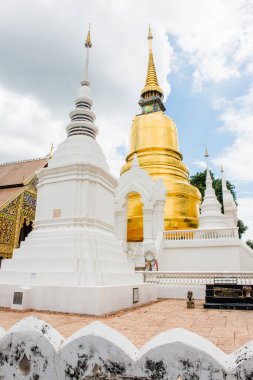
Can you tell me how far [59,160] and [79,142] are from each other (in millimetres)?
826

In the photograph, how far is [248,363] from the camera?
4.96 ft

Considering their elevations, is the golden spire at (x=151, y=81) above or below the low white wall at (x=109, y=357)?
above

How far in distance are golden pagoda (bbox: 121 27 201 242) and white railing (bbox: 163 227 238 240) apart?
86.0 inches

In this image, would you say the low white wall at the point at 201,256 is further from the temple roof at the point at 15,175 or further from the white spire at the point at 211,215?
the temple roof at the point at 15,175

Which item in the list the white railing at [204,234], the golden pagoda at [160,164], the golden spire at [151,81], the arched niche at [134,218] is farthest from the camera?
the golden spire at [151,81]

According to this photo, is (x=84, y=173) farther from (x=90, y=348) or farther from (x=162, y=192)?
(x=162, y=192)

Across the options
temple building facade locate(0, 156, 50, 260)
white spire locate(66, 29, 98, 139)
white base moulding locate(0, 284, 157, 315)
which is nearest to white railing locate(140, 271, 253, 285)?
white base moulding locate(0, 284, 157, 315)

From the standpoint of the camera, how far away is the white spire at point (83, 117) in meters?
9.12

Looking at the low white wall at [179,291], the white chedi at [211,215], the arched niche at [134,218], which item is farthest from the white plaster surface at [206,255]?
the arched niche at [134,218]

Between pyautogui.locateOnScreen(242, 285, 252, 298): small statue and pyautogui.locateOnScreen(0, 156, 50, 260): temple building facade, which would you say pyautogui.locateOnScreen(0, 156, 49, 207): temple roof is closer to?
pyautogui.locateOnScreen(0, 156, 50, 260): temple building facade

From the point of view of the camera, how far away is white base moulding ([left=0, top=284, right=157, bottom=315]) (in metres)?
5.63

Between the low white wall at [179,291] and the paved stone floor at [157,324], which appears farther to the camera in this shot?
the low white wall at [179,291]

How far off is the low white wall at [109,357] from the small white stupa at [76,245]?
147 inches

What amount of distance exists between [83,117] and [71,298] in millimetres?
5785
